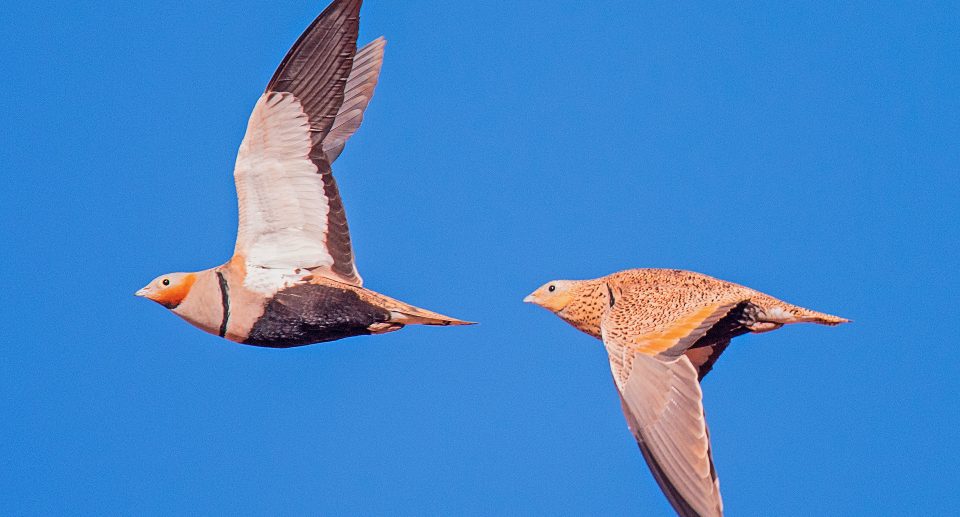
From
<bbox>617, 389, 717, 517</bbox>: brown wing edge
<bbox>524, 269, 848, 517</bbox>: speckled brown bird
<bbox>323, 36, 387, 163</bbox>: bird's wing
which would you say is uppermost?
<bbox>323, 36, 387, 163</bbox>: bird's wing

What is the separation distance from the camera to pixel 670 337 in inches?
631

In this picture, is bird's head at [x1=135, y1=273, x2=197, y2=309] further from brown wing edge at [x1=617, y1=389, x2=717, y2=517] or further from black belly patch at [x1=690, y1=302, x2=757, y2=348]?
black belly patch at [x1=690, y1=302, x2=757, y2=348]

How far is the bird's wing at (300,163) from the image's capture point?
16.3m

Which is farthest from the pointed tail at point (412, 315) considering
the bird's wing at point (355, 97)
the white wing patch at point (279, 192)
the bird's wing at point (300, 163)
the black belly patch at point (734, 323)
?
the black belly patch at point (734, 323)

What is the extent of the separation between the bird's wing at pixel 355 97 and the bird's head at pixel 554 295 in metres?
2.24

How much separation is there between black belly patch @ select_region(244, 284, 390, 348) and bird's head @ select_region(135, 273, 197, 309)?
66 cm

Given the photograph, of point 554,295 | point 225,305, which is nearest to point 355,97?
point 225,305

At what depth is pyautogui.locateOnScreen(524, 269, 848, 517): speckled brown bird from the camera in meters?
15.1

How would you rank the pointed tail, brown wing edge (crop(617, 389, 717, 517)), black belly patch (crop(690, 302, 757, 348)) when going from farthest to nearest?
black belly patch (crop(690, 302, 757, 348)) → the pointed tail → brown wing edge (crop(617, 389, 717, 517))

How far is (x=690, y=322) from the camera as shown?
638 inches

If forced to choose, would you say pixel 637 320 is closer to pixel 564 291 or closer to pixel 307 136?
pixel 564 291

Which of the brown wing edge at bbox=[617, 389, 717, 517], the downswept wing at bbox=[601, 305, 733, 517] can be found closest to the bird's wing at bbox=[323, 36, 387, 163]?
the downswept wing at bbox=[601, 305, 733, 517]

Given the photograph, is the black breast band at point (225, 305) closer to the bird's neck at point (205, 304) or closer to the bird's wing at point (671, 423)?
the bird's neck at point (205, 304)

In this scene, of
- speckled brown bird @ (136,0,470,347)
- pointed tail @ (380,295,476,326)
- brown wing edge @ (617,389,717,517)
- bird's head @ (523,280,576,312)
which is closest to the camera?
brown wing edge @ (617,389,717,517)
